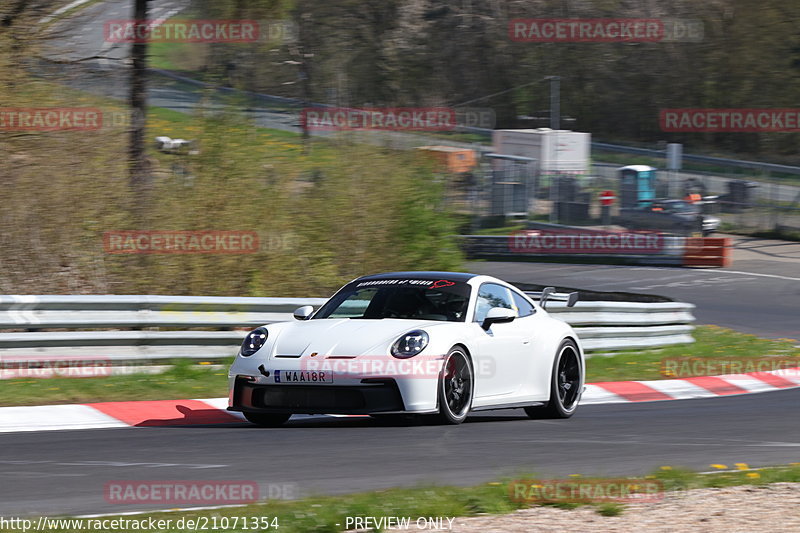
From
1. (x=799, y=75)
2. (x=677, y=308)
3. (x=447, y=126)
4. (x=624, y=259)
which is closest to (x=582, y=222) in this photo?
(x=624, y=259)

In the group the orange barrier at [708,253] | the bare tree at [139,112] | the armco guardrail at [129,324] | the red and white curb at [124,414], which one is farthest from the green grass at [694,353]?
the orange barrier at [708,253]

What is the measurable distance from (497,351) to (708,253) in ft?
67.1

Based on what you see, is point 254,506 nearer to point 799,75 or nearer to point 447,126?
point 447,126

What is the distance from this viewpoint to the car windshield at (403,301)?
953 centimetres

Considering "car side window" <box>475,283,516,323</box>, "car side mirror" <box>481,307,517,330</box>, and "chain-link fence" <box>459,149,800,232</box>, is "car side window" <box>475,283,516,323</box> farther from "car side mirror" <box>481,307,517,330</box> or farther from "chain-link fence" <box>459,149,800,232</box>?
"chain-link fence" <box>459,149,800,232</box>

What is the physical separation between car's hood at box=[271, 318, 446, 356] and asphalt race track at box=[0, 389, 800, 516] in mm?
612

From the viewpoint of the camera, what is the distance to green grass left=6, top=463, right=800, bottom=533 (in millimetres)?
5258

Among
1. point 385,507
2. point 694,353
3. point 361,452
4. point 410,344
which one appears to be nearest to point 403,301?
point 410,344

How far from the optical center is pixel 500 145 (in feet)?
121

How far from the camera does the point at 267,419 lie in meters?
9.27

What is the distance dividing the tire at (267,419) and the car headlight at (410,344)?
3.64ft

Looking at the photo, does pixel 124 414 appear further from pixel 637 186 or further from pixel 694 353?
pixel 637 186

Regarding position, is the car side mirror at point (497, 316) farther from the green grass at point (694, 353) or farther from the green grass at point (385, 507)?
the green grass at point (694, 353)

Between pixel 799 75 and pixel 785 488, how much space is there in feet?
147
